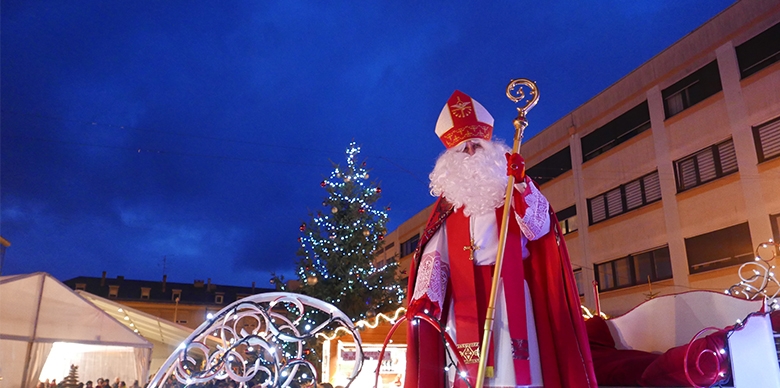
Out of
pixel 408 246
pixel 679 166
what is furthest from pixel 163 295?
pixel 679 166

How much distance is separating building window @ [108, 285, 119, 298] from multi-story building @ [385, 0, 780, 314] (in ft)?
131

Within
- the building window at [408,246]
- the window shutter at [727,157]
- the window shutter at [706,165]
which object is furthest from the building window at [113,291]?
the window shutter at [727,157]

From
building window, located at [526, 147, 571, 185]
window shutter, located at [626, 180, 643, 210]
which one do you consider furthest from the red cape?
building window, located at [526, 147, 571, 185]

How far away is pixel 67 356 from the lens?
1609cm

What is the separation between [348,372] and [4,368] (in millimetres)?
5891

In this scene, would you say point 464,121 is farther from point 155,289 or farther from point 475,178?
point 155,289

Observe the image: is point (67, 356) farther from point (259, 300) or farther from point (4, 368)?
point (259, 300)

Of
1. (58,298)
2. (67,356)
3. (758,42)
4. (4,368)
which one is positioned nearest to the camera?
(4,368)

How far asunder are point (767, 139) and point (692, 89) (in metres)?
2.44

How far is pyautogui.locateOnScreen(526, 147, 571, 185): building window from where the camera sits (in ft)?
59.7

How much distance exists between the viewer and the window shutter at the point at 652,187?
14552 mm

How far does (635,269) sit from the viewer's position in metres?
15.3

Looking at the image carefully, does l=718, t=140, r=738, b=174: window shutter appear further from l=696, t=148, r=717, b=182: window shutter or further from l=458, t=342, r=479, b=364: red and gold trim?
l=458, t=342, r=479, b=364: red and gold trim

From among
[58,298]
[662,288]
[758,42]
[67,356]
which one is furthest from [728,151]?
[67,356]
